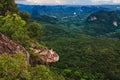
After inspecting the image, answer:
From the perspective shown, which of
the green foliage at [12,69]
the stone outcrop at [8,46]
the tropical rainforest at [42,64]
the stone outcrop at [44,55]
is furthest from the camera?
the stone outcrop at [44,55]

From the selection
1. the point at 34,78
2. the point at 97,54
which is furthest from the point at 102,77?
the point at 34,78

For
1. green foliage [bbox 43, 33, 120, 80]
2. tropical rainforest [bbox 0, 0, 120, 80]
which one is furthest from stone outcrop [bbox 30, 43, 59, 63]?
green foliage [bbox 43, 33, 120, 80]

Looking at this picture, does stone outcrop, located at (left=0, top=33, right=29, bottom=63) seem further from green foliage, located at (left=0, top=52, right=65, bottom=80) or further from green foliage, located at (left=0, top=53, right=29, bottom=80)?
green foliage, located at (left=0, top=53, right=29, bottom=80)

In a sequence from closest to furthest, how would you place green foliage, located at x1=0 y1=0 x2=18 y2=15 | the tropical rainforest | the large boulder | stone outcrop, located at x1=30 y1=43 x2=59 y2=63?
the tropical rainforest < the large boulder < stone outcrop, located at x1=30 y1=43 x2=59 y2=63 < green foliage, located at x1=0 y1=0 x2=18 y2=15

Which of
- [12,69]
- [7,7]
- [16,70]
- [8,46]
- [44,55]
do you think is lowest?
[44,55]

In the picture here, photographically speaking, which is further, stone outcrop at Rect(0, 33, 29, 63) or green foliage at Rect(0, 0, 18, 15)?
green foliage at Rect(0, 0, 18, 15)

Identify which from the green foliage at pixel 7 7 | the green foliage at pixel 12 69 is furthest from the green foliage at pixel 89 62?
the green foliage at pixel 12 69

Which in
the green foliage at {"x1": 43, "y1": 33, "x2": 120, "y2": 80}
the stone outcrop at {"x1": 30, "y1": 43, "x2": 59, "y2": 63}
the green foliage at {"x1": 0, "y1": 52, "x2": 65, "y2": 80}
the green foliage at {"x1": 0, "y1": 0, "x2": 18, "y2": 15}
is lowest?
the green foliage at {"x1": 43, "y1": 33, "x2": 120, "y2": 80}

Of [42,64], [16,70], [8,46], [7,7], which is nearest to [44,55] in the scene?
[42,64]

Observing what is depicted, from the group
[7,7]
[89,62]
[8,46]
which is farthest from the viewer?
[89,62]

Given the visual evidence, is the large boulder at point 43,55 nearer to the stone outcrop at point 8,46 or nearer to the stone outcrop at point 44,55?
the stone outcrop at point 44,55

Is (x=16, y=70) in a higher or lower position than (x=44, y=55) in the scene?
higher

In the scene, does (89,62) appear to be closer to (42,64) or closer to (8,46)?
(42,64)
